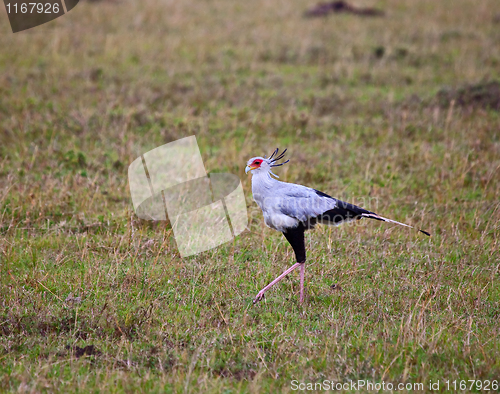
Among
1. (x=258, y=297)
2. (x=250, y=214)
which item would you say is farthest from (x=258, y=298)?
(x=250, y=214)

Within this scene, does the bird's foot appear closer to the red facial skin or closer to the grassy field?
the grassy field

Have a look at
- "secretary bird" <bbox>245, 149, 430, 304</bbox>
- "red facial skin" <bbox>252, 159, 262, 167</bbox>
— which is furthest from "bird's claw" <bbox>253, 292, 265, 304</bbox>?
"red facial skin" <bbox>252, 159, 262, 167</bbox>

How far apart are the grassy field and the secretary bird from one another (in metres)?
0.71

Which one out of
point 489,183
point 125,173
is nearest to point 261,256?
point 125,173

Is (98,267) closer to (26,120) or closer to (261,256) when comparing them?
(261,256)

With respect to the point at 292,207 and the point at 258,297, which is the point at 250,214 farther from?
the point at 292,207

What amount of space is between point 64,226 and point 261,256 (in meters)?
2.26

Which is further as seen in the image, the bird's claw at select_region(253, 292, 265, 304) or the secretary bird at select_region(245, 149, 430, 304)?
the bird's claw at select_region(253, 292, 265, 304)

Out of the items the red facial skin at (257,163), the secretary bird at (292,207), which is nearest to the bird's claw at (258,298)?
the secretary bird at (292,207)

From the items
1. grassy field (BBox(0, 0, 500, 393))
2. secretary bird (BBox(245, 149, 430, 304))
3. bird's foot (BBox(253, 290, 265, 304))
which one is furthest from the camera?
bird's foot (BBox(253, 290, 265, 304))

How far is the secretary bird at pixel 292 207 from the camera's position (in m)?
4.11

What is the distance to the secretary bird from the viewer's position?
411 cm

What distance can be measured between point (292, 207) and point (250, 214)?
2.10 m

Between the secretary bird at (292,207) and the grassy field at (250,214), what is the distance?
0.71 meters
